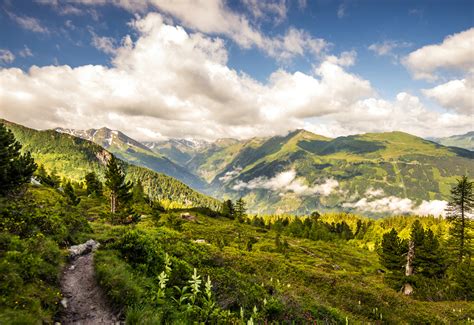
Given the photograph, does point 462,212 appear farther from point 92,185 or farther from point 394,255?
point 92,185

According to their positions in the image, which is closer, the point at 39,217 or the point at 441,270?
the point at 39,217

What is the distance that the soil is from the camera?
9.44 m

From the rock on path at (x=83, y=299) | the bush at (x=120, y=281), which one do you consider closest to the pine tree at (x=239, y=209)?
the bush at (x=120, y=281)

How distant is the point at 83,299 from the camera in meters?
10.6

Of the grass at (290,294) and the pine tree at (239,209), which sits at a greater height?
the grass at (290,294)

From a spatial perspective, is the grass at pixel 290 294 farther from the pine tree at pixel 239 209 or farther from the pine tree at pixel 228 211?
the pine tree at pixel 228 211

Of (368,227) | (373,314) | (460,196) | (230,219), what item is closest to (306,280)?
(373,314)

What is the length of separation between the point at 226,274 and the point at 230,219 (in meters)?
156

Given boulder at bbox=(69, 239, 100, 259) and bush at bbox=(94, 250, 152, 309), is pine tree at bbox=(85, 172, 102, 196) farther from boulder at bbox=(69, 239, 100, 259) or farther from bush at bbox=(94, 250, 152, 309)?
bush at bbox=(94, 250, 152, 309)

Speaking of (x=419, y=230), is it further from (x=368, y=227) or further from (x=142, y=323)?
(x=368, y=227)

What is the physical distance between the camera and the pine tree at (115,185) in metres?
64.5

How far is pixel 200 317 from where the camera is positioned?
9.63m

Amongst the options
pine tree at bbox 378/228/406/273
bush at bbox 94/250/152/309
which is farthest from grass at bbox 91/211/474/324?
pine tree at bbox 378/228/406/273

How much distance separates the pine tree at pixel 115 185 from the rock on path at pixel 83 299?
55.5 meters
